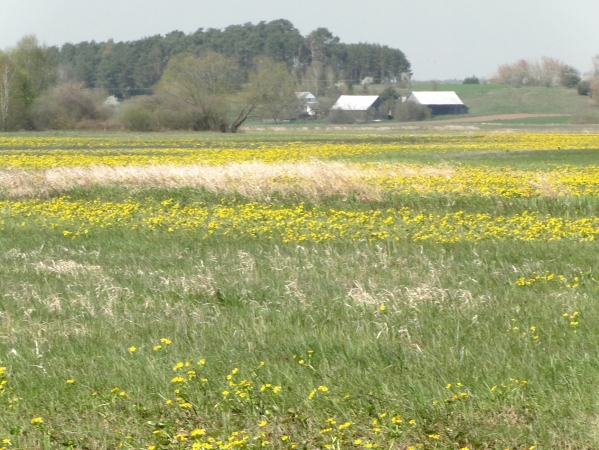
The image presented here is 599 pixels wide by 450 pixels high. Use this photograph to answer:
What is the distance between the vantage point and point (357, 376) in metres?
5.80

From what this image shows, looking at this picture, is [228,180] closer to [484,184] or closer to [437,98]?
[484,184]

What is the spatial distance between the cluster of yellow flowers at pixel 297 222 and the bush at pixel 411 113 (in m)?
100

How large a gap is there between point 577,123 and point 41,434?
3666 inches

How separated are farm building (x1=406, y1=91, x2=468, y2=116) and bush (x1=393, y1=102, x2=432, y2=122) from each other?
255 inches

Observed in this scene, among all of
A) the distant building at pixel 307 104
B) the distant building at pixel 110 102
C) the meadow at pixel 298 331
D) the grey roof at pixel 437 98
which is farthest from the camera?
the grey roof at pixel 437 98

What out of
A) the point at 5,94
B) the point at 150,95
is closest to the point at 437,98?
the point at 150,95

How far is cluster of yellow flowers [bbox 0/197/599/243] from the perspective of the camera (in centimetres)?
1253

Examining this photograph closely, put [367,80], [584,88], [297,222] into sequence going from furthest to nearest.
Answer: [367,80]
[584,88]
[297,222]

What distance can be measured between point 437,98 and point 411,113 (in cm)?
1506

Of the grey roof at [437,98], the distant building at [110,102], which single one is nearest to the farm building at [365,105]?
the grey roof at [437,98]

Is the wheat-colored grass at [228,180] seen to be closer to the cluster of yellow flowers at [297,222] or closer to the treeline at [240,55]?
the cluster of yellow flowers at [297,222]

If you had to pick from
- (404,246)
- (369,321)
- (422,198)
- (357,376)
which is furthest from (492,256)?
(422,198)

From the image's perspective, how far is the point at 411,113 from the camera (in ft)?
379

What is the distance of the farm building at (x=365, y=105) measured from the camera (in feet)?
387
